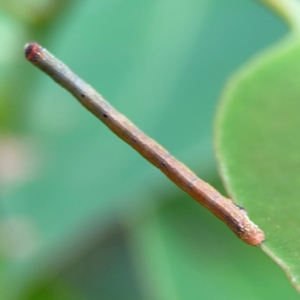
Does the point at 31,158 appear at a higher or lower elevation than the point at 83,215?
higher

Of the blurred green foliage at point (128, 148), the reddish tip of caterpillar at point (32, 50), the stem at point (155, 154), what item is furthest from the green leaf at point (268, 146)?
the blurred green foliage at point (128, 148)

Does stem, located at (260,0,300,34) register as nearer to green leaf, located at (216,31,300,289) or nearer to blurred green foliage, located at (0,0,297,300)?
green leaf, located at (216,31,300,289)

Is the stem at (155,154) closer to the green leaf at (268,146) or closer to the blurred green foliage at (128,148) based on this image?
the green leaf at (268,146)

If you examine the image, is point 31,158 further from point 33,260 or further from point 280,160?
point 280,160

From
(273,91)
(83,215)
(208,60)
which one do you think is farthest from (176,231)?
(273,91)

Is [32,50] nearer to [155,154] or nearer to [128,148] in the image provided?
[155,154]

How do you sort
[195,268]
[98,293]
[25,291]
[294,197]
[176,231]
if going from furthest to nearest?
[98,293]
[176,231]
[195,268]
[25,291]
[294,197]

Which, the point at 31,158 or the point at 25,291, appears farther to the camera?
the point at 31,158
